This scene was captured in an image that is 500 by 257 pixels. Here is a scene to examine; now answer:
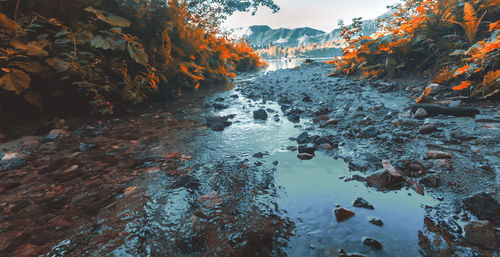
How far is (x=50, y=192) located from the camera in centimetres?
152

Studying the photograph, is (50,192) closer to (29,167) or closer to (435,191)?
(29,167)

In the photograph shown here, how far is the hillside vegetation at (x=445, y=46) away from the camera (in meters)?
3.09

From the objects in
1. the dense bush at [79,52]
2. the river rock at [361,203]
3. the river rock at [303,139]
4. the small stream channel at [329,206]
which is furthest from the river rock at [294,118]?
the dense bush at [79,52]

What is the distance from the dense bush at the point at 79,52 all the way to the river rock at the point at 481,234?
4068mm

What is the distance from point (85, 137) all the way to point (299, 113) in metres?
3.17

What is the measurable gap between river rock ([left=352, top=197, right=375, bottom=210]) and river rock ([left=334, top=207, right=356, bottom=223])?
10cm

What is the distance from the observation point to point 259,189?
5.17 feet

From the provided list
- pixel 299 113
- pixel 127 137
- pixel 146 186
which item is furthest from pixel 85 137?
pixel 299 113

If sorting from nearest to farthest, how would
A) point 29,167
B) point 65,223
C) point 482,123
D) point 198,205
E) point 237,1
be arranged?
point 65,223
point 198,205
point 29,167
point 482,123
point 237,1

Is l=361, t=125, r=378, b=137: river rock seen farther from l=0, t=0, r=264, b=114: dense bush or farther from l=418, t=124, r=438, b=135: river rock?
l=0, t=0, r=264, b=114: dense bush

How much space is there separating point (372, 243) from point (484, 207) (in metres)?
0.71

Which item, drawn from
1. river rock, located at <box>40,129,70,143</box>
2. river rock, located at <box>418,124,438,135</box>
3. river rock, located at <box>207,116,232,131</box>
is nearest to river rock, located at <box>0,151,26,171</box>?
river rock, located at <box>40,129,70,143</box>

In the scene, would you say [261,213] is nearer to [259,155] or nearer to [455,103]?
[259,155]

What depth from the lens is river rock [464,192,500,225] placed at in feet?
3.62
